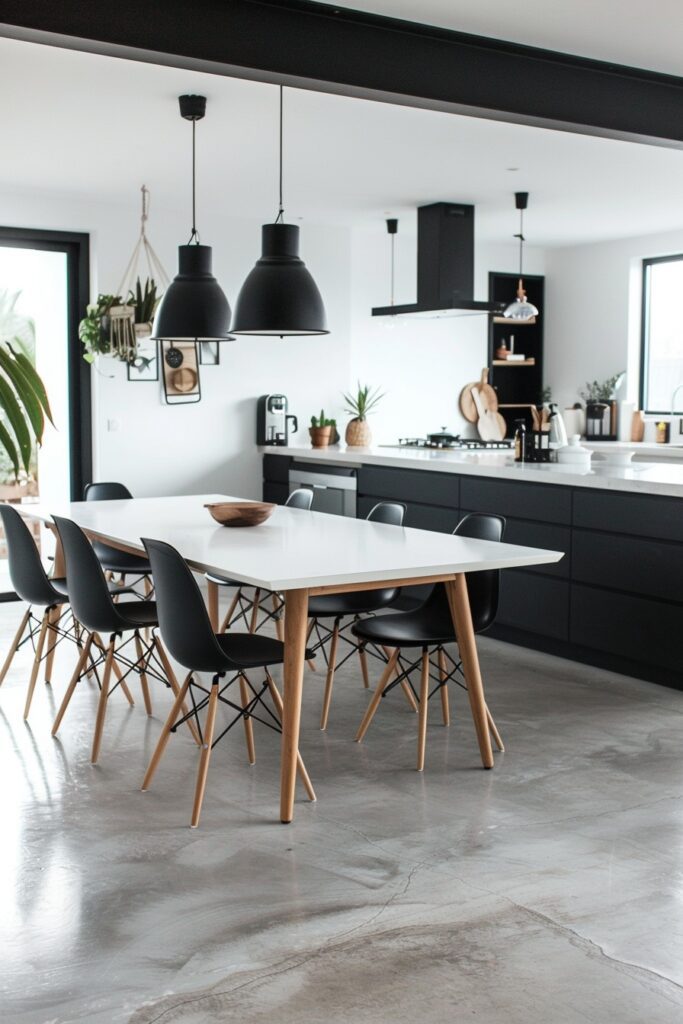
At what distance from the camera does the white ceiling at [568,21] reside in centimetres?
337

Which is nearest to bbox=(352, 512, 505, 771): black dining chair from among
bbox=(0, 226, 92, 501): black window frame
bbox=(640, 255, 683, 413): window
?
bbox=(0, 226, 92, 501): black window frame

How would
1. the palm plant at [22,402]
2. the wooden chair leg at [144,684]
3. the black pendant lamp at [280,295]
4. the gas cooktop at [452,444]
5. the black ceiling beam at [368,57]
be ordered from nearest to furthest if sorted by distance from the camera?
the palm plant at [22,402], the black ceiling beam at [368,57], the black pendant lamp at [280,295], the wooden chair leg at [144,684], the gas cooktop at [452,444]

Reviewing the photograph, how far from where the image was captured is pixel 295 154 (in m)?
5.69

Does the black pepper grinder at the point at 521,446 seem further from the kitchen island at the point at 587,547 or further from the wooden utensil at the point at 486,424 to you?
the wooden utensil at the point at 486,424

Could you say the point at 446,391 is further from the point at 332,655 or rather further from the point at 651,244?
the point at 332,655

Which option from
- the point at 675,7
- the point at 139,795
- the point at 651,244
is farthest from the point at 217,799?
the point at 651,244

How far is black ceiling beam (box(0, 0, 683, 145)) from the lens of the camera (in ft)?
10.2

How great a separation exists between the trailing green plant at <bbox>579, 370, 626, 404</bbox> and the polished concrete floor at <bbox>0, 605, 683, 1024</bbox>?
16.0ft

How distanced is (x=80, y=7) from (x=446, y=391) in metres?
6.25

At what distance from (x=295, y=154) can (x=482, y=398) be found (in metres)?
3.90

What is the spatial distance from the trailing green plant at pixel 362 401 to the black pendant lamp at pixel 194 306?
3181 mm

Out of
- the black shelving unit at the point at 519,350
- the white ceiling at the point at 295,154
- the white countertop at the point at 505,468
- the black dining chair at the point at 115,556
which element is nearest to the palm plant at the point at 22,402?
the white ceiling at the point at 295,154

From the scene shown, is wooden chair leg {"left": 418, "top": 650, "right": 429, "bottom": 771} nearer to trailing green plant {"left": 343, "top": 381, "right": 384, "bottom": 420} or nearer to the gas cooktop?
the gas cooktop

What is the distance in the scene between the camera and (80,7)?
3.04 meters
